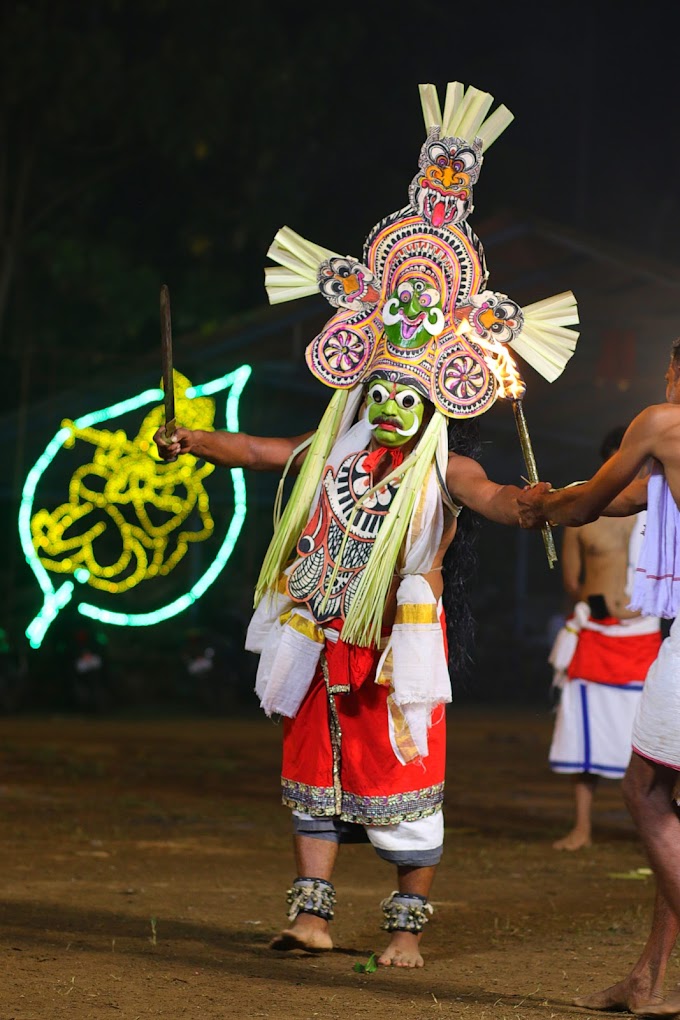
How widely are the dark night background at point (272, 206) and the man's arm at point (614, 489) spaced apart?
10914 mm

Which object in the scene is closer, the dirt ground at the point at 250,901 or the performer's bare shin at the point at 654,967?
the performer's bare shin at the point at 654,967

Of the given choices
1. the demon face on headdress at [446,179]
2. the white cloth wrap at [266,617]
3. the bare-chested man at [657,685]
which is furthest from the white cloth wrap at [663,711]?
the demon face on headdress at [446,179]

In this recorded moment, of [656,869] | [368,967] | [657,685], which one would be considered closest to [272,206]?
[368,967]

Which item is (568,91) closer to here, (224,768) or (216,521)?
(216,521)

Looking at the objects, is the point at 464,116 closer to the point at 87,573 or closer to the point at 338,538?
the point at 338,538

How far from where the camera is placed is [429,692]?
16.6 ft

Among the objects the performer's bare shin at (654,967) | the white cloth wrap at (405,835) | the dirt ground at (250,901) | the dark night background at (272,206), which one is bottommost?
the dirt ground at (250,901)

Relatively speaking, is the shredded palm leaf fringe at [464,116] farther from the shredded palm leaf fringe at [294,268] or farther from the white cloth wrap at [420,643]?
the white cloth wrap at [420,643]

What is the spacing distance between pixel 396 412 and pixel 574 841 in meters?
3.43

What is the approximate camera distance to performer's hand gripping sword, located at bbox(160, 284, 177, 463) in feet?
16.9

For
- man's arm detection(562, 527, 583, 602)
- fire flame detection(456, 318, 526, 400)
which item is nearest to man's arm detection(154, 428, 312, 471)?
fire flame detection(456, 318, 526, 400)

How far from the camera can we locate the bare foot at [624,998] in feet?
14.6

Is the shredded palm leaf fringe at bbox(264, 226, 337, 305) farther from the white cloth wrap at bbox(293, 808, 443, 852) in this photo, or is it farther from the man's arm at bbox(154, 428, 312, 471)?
the white cloth wrap at bbox(293, 808, 443, 852)

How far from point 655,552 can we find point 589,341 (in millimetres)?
13193
